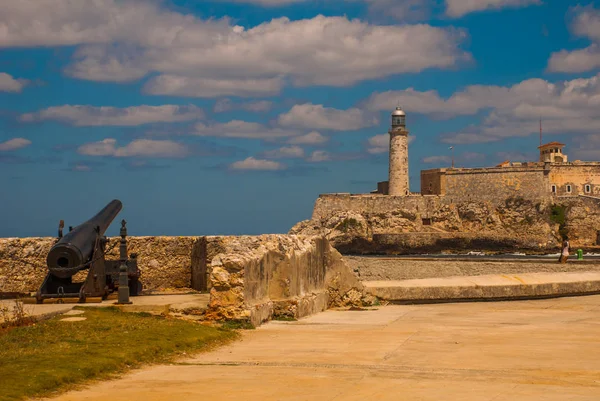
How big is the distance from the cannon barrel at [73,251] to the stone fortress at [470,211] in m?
68.9

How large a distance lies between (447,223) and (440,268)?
114 feet

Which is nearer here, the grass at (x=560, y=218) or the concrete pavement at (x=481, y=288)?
the concrete pavement at (x=481, y=288)

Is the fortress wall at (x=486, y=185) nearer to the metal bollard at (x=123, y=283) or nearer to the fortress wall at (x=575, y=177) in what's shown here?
the fortress wall at (x=575, y=177)

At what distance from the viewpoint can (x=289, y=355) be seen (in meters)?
7.37

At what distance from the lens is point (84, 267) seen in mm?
10336

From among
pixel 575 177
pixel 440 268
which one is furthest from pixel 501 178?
pixel 440 268

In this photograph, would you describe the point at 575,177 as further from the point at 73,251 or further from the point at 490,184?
the point at 73,251

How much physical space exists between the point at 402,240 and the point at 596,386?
248 ft

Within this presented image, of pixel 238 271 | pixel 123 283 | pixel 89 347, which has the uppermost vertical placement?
pixel 238 271

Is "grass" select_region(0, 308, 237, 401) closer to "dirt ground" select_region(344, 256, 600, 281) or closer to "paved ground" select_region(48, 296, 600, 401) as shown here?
"paved ground" select_region(48, 296, 600, 401)

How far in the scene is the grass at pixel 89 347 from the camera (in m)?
5.82

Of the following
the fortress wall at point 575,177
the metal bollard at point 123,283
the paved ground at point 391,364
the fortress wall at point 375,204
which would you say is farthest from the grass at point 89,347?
the fortress wall at point 575,177

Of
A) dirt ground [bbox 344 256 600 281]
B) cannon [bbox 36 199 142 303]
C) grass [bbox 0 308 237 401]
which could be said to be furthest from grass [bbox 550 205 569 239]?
grass [bbox 0 308 237 401]

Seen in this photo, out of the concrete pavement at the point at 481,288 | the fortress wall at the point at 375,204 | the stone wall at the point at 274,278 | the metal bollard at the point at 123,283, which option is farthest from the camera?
the fortress wall at the point at 375,204
